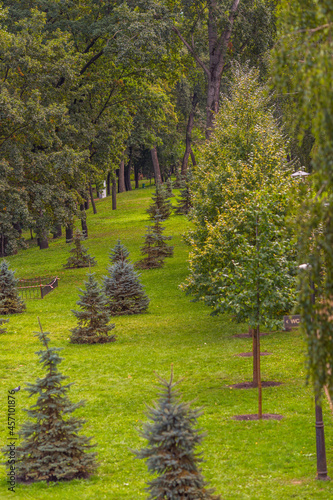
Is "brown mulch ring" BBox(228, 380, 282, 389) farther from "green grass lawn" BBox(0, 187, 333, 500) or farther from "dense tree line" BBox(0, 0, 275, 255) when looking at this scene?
"dense tree line" BBox(0, 0, 275, 255)

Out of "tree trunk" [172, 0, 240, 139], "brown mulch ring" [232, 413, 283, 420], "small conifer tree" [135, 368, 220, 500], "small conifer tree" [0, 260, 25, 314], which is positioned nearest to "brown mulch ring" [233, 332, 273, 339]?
"brown mulch ring" [232, 413, 283, 420]

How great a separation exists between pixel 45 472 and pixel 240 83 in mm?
19137

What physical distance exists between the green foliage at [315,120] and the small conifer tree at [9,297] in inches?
940

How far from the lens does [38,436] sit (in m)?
11.8

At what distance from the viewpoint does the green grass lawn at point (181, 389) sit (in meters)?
12.0

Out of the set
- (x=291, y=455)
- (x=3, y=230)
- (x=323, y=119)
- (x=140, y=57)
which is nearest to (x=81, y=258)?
(x=3, y=230)

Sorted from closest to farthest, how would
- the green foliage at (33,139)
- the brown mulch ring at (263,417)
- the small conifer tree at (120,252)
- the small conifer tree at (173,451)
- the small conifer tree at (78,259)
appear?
the small conifer tree at (173,451) → the brown mulch ring at (263,417) → the green foliage at (33,139) → the small conifer tree at (120,252) → the small conifer tree at (78,259)

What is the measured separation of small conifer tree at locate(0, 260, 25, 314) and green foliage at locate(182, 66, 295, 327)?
10.1m

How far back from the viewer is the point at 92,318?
2503 cm

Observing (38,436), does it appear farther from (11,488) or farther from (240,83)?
(240,83)

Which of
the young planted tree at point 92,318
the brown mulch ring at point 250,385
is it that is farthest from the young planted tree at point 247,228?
the young planted tree at point 92,318

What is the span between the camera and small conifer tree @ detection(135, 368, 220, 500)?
8578 millimetres

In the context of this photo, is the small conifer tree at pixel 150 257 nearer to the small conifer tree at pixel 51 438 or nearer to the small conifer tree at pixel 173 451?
the small conifer tree at pixel 51 438

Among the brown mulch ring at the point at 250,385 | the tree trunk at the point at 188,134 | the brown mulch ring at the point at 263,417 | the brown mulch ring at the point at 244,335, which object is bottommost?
the brown mulch ring at the point at 244,335
